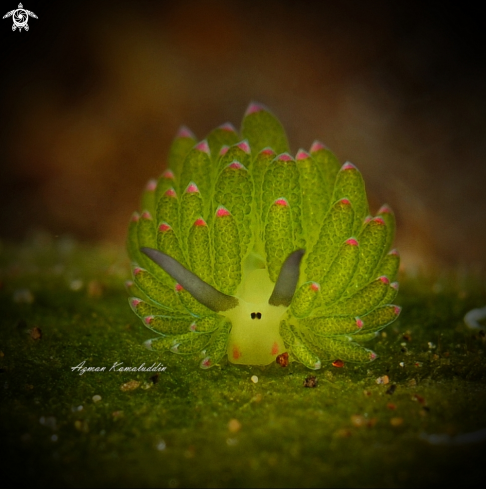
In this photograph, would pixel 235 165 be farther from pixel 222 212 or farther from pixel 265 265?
pixel 265 265

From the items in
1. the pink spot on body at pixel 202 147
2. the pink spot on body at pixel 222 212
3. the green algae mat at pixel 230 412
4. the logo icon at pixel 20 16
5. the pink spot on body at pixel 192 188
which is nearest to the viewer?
the green algae mat at pixel 230 412

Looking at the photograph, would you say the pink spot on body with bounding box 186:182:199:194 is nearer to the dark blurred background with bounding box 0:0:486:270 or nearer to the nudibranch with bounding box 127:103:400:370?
the nudibranch with bounding box 127:103:400:370

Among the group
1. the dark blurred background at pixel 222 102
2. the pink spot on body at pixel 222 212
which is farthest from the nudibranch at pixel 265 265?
the dark blurred background at pixel 222 102

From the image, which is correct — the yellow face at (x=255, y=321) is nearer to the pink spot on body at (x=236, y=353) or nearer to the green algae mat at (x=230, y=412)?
the pink spot on body at (x=236, y=353)

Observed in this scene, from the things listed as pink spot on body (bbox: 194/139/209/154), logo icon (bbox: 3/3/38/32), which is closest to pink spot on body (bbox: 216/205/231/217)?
pink spot on body (bbox: 194/139/209/154)

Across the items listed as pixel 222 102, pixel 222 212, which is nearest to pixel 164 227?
pixel 222 212

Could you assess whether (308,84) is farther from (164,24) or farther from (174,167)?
(174,167)

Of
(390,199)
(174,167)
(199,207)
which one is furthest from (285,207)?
(390,199)
